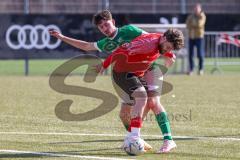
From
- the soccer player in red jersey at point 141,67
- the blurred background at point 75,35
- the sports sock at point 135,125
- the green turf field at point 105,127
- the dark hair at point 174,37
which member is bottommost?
the blurred background at point 75,35

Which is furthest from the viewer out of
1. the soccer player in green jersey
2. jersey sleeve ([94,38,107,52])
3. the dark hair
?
jersey sleeve ([94,38,107,52])

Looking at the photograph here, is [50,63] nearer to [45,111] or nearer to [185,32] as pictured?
[185,32]

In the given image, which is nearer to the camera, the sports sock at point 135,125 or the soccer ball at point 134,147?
the soccer ball at point 134,147

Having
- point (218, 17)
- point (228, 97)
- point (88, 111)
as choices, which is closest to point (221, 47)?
point (218, 17)

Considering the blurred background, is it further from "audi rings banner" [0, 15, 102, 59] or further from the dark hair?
the dark hair

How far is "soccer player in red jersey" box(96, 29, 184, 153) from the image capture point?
8.95 meters

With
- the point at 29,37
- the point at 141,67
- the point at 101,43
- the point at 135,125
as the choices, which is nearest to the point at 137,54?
the point at 141,67

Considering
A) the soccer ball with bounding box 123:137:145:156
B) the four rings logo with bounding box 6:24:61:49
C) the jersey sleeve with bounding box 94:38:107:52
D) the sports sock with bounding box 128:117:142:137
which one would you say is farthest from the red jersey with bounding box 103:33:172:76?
the four rings logo with bounding box 6:24:61:49

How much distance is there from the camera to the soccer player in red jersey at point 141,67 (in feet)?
29.4

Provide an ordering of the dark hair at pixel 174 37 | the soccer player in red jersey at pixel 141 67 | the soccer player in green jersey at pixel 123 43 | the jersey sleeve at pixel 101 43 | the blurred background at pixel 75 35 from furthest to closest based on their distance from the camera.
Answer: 1. the blurred background at pixel 75 35
2. the jersey sleeve at pixel 101 43
3. the soccer player in green jersey at pixel 123 43
4. the soccer player in red jersey at pixel 141 67
5. the dark hair at pixel 174 37

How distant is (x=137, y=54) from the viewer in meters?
9.12

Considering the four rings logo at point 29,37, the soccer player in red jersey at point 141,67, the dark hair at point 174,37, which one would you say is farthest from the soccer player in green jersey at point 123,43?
the four rings logo at point 29,37

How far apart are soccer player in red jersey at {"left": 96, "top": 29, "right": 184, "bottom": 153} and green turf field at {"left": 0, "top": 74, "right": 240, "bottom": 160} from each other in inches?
13.7

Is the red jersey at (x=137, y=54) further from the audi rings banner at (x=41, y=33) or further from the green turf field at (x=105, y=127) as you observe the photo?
the audi rings banner at (x=41, y=33)
